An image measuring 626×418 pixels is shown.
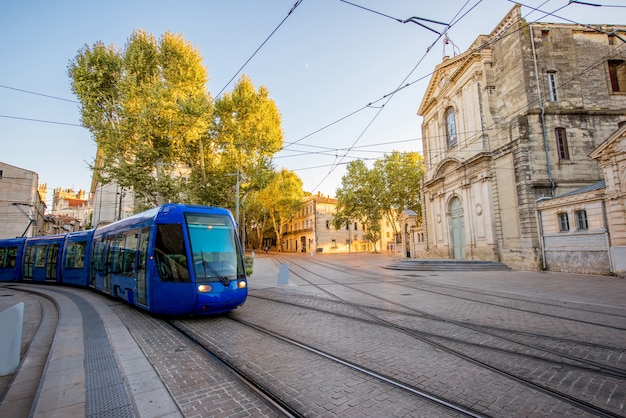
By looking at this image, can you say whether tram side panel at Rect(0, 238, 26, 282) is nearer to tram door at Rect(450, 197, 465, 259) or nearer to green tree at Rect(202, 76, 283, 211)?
green tree at Rect(202, 76, 283, 211)

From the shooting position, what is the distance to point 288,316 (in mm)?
7332

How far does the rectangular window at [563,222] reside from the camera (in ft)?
54.3

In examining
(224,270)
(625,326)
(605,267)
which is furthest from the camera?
(605,267)

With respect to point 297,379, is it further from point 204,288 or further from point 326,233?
point 326,233

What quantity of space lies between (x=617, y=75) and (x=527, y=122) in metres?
8.01

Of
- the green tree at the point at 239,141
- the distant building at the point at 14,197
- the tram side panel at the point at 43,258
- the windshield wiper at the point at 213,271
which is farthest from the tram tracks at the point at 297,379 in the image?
the distant building at the point at 14,197

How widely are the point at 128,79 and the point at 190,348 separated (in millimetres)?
18624

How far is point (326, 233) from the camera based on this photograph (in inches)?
2261

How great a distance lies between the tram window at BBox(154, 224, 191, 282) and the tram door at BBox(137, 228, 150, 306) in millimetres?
564

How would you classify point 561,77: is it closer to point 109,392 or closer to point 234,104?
point 234,104

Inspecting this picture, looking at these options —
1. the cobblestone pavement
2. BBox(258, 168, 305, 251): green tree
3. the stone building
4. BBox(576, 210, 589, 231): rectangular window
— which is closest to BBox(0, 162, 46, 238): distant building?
BBox(258, 168, 305, 251): green tree

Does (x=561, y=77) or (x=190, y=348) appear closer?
(x=190, y=348)

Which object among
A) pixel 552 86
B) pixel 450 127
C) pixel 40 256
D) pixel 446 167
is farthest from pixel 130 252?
pixel 450 127

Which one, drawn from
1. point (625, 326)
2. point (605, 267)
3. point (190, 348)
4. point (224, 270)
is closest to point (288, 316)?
point (224, 270)
